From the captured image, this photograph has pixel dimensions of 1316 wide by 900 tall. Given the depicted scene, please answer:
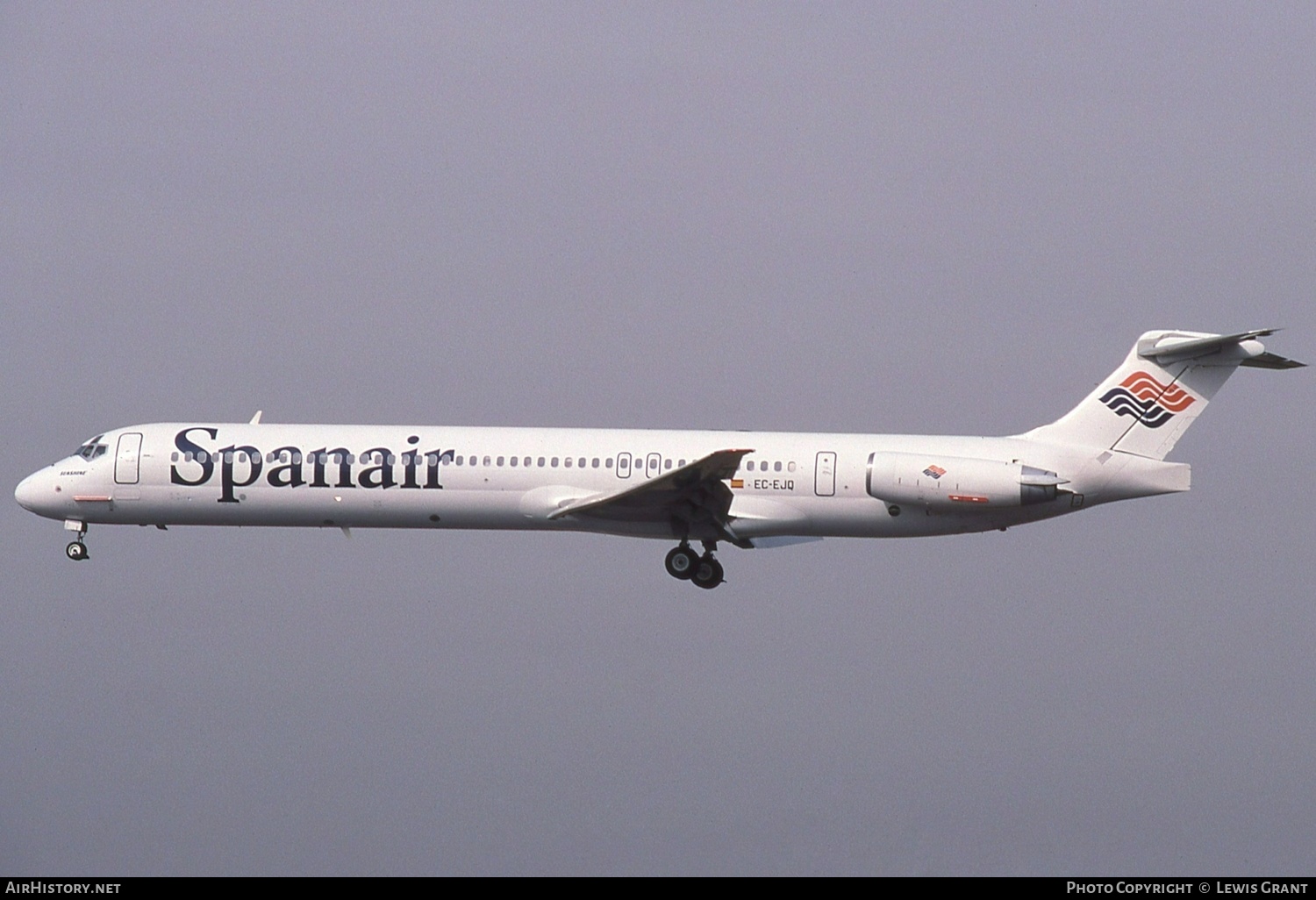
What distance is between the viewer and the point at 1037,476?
29.3 metres

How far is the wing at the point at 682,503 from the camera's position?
2928 centimetres

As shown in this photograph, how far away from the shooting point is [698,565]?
31453 mm

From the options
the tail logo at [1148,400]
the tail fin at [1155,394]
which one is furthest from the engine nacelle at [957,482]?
the tail logo at [1148,400]

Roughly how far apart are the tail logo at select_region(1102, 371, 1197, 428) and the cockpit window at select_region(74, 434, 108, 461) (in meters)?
20.1

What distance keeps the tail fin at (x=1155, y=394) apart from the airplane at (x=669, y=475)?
0.03m

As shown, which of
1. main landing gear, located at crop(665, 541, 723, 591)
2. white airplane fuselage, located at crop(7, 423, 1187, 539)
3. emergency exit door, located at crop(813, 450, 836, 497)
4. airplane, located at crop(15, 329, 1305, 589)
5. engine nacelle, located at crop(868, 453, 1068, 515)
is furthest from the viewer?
main landing gear, located at crop(665, 541, 723, 591)

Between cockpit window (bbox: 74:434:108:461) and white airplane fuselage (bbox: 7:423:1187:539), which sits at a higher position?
cockpit window (bbox: 74:434:108:461)

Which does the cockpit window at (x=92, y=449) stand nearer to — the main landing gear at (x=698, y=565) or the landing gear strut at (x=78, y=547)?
the landing gear strut at (x=78, y=547)

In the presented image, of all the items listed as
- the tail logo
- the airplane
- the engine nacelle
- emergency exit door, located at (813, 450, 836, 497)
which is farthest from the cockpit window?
the tail logo

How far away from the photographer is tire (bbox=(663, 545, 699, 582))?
103ft

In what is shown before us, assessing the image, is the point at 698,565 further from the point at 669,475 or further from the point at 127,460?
the point at 127,460

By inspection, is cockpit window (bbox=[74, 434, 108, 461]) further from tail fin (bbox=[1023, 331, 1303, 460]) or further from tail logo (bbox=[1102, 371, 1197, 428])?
tail logo (bbox=[1102, 371, 1197, 428])

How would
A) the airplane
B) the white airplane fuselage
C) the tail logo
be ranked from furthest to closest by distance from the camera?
the white airplane fuselage < the tail logo < the airplane
